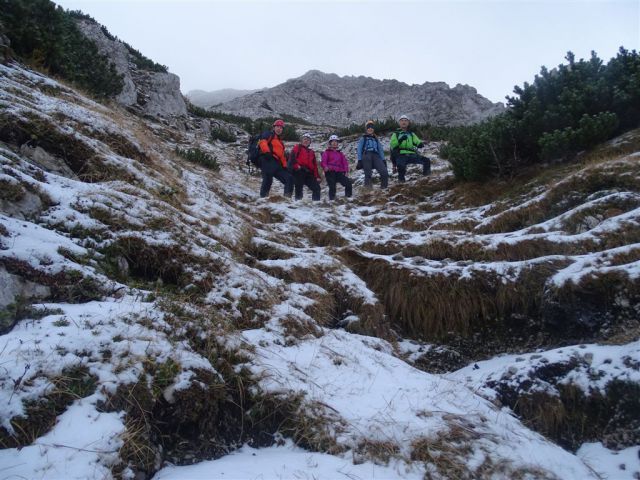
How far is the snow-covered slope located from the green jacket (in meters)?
4.70

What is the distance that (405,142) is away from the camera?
11.3 meters

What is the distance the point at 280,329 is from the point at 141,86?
18.5m

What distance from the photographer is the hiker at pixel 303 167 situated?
34.8ft

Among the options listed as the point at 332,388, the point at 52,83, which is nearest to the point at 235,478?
the point at 332,388

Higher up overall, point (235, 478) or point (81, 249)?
point (81, 249)

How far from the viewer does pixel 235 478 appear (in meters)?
2.19

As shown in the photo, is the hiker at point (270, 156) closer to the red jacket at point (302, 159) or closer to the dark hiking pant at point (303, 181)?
the red jacket at point (302, 159)

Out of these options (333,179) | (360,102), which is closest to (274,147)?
(333,179)

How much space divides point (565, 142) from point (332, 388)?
749 cm

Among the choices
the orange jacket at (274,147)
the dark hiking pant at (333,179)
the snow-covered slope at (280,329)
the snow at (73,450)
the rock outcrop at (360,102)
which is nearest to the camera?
the snow at (73,450)

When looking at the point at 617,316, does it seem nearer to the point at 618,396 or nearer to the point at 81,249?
the point at 618,396

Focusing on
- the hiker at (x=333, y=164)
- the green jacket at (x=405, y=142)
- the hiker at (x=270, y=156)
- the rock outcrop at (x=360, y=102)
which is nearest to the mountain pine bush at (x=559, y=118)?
the green jacket at (x=405, y=142)

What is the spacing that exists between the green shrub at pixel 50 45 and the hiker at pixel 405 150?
8.72 metres

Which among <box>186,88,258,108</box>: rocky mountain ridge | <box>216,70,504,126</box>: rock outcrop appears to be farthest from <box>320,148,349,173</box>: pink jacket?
<box>186,88,258,108</box>: rocky mountain ridge
